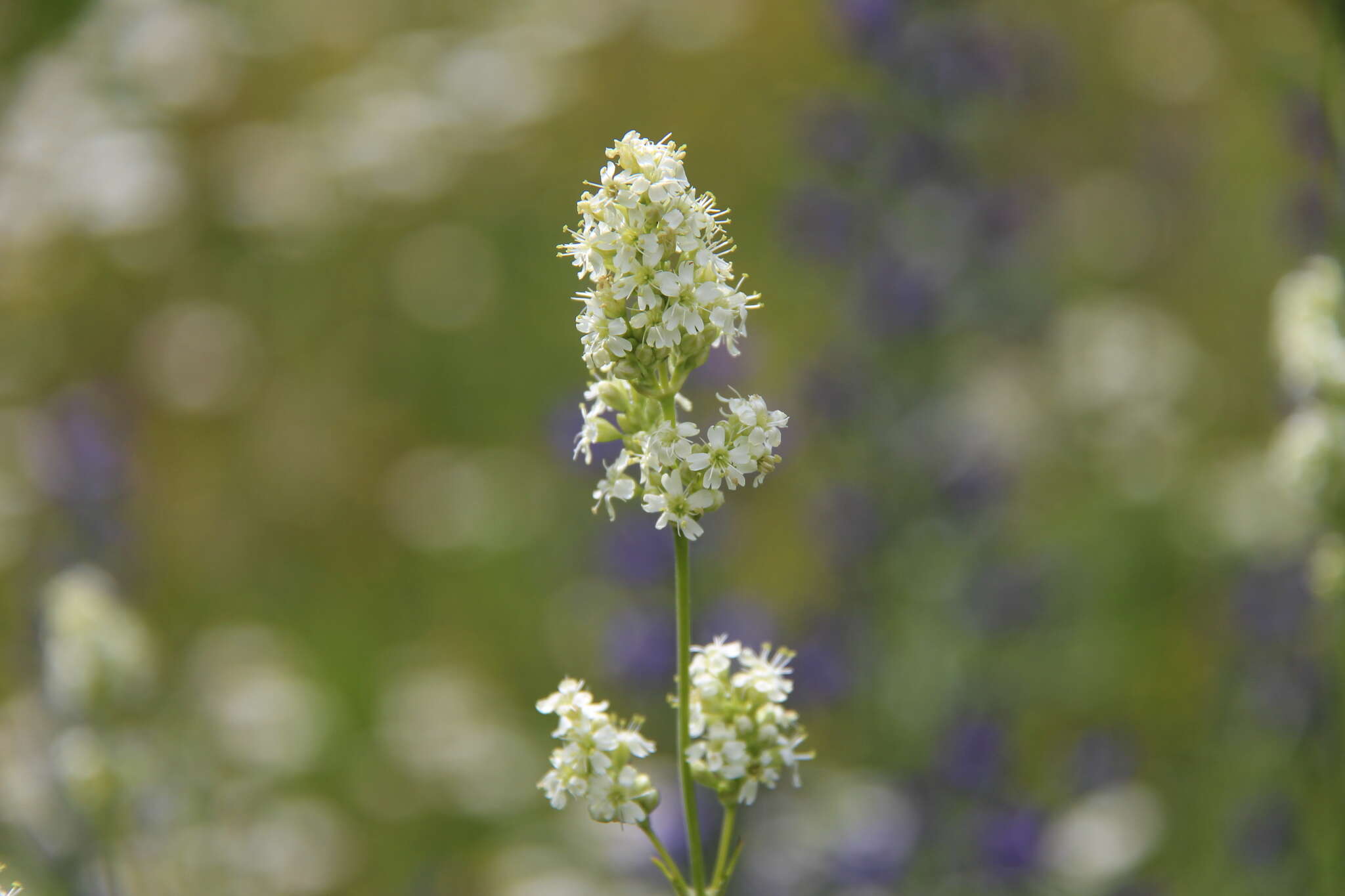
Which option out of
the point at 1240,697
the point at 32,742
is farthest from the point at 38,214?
the point at 1240,697

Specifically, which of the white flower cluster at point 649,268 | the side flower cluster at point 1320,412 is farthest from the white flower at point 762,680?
the side flower cluster at point 1320,412

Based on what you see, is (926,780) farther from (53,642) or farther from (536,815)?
(53,642)

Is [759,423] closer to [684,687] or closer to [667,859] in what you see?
[684,687]

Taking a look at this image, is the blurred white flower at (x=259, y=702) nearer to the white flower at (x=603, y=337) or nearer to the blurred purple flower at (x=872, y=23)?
the blurred purple flower at (x=872, y=23)

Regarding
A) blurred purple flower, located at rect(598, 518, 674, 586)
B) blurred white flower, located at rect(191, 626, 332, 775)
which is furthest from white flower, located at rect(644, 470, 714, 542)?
blurred white flower, located at rect(191, 626, 332, 775)

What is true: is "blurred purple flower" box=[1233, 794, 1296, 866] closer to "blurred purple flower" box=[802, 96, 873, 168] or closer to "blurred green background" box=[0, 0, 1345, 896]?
"blurred green background" box=[0, 0, 1345, 896]
